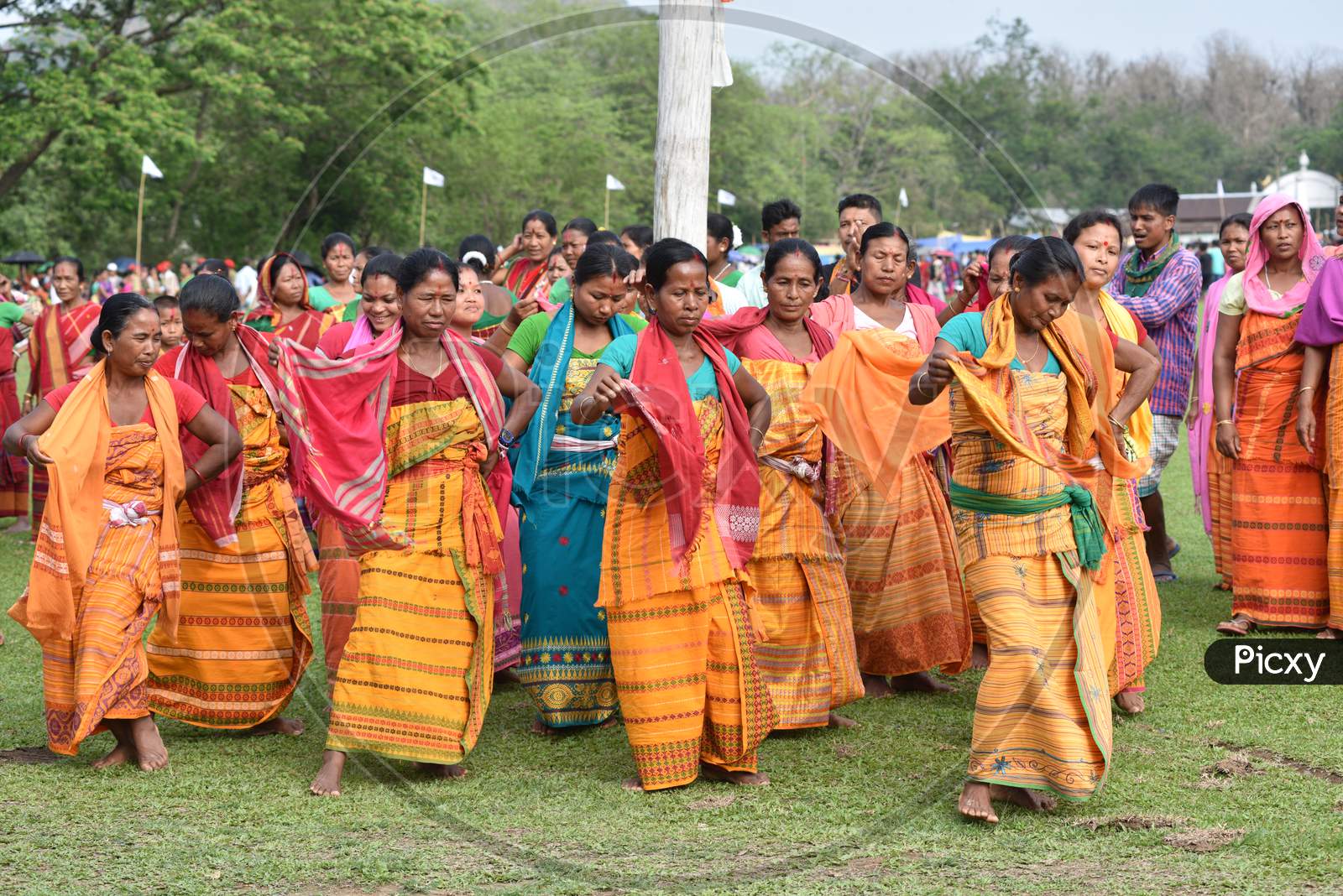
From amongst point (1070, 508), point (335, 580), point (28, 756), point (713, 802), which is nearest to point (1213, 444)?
point (1070, 508)

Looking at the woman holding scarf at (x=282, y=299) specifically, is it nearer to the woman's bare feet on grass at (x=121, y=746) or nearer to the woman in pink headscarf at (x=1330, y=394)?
the woman's bare feet on grass at (x=121, y=746)

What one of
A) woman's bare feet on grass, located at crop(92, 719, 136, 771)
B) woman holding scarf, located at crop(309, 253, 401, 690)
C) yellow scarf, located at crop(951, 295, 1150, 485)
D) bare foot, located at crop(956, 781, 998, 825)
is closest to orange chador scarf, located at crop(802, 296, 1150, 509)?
yellow scarf, located at crop(951, 295, 1150, 485)

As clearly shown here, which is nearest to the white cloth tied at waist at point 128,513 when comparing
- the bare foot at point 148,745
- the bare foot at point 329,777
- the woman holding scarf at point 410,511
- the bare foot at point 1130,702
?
the woman holding scarf at point 410,511

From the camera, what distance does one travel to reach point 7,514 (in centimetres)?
1105

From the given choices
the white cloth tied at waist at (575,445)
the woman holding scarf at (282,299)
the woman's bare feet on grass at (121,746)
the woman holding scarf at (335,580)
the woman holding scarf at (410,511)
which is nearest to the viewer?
the woman holding scarf at (410,511)

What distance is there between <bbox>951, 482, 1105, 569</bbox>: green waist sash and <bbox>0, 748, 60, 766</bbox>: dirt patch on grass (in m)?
3.76

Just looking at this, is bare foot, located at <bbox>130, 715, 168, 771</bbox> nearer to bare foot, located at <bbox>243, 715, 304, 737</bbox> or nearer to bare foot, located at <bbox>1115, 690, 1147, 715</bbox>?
bare foot, located at <bbox>243, 715, 304, 737</bbox>

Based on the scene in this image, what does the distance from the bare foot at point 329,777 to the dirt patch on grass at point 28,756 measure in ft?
3.97

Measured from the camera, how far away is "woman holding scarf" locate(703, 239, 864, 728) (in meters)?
6.03

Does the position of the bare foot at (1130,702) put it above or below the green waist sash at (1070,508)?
Answer: below

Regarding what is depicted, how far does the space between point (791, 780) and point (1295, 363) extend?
4042 mm

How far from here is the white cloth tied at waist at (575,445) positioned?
6.09 metres

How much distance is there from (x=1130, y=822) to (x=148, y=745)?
3.71 m

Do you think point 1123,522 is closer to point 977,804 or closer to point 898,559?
point 898,559
